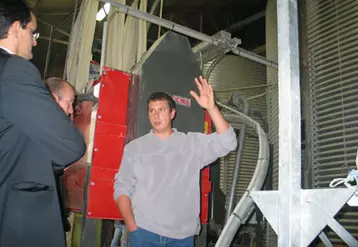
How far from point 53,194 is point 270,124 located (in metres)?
3.88

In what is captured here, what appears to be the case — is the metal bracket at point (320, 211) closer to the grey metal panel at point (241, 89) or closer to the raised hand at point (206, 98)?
the raised hand at point (206, 98)

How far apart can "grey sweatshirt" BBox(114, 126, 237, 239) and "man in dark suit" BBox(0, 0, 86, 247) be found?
86 centimetres

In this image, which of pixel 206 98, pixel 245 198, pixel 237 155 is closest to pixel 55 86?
pixel 206 98

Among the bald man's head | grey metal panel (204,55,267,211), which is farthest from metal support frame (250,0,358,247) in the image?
grey metal panel (204,55,267,211)

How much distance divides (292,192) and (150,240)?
4.23 ft

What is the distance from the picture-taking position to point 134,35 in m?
4.14

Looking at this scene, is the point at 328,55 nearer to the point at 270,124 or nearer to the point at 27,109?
the point at 270,124

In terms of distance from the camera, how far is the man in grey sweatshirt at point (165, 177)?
2.17 m

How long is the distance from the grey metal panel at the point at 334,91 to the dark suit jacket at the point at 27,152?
7.48ft

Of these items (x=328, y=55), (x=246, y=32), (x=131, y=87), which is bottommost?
(x=131, y=87)

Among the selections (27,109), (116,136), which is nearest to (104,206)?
(116,136)

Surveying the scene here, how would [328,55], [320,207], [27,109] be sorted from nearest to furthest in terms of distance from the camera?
[320,207] → [27,109] → [328,55]

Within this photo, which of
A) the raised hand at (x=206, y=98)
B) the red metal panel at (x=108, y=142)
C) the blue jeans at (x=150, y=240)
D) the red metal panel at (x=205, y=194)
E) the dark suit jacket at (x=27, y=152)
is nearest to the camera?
the dark suit jacket at (x=27, y=152)

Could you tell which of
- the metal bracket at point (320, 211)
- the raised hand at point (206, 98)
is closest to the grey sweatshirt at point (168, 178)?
the raised hand at point (206, 98)
